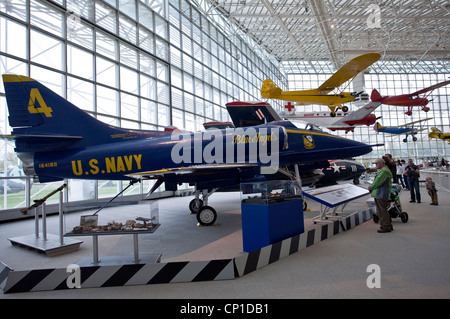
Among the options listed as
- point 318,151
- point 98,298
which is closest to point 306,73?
point 318,151

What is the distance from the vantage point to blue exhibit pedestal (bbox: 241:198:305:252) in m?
4.23

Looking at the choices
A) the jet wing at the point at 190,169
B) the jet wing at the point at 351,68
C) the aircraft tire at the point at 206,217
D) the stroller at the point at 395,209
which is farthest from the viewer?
the jet wing at the point at 351,68

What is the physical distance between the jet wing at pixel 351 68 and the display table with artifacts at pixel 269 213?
12433mm

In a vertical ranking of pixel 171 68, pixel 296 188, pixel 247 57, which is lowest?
pixel 296 188

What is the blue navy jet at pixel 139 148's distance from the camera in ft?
21.6

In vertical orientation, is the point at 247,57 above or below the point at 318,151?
above

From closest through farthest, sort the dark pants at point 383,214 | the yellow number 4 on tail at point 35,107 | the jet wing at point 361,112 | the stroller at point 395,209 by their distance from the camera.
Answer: the dark pants at point 383,214
the yellow number 4 on tail at point 35,107
the stroller at point 395,209
the jet wing at point 361,112

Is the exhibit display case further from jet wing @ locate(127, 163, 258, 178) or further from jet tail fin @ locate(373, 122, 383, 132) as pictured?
jet tail fin @ locate(373, 122, 383, 132)

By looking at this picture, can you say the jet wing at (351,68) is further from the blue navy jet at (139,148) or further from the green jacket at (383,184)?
the green jacket at (383,184)

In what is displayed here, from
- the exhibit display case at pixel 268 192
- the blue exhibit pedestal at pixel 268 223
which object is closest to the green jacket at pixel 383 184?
the exhibit display case at pixel 268 192
